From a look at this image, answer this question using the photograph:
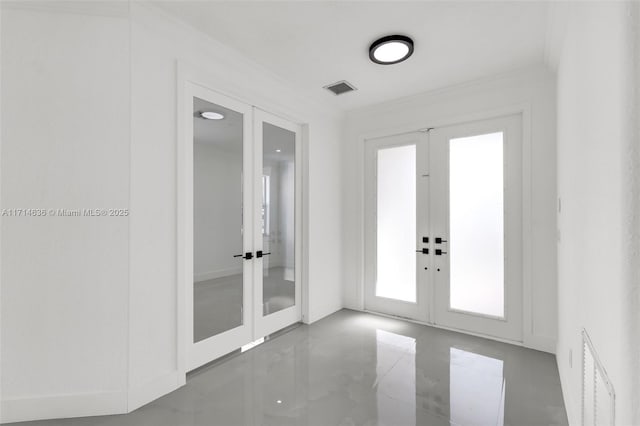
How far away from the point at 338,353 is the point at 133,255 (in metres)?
2.07

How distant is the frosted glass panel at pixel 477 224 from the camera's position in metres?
3.24

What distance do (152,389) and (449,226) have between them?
3.32 metres

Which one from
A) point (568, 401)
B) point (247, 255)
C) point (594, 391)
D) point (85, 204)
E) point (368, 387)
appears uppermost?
point (85, 204)

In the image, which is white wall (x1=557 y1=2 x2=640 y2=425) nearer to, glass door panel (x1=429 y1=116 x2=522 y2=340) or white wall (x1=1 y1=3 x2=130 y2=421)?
glass door panel (x1=429 y1=116 x2=522 y2=340)

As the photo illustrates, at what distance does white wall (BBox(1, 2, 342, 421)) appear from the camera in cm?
195

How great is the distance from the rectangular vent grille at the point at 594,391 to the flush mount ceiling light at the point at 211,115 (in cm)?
305

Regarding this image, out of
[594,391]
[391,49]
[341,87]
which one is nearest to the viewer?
[594,391]

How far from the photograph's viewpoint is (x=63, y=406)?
1986mm

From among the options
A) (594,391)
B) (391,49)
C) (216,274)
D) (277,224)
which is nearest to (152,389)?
(216,274)

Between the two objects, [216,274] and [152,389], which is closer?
[152,389]

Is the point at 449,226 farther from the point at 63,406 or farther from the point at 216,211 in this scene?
the point at 63,406

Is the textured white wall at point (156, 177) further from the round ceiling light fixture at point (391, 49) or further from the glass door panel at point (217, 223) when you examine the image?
the round ceiling light fixture at point (391, 49)

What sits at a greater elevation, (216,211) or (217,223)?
(216,211)

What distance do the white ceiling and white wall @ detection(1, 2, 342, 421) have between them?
2.01 feet
